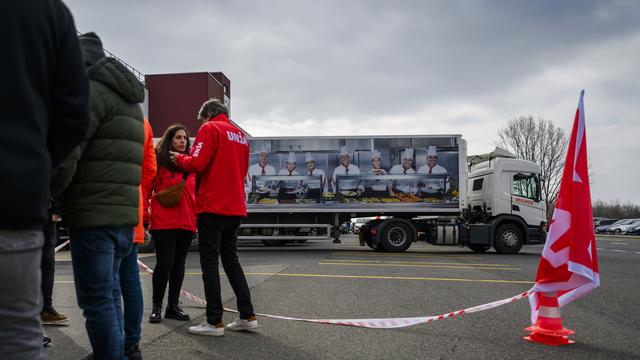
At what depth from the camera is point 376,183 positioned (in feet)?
49.6

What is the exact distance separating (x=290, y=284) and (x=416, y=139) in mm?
8774

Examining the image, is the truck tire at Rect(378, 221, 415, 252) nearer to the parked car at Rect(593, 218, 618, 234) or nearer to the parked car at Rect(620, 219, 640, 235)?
the parked car at Rect(620, 219, 640, 235)

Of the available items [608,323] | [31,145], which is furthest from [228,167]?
[608,323]

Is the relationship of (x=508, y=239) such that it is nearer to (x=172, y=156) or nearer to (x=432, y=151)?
(x=432, y=151)

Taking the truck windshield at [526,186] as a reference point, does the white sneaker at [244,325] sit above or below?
below

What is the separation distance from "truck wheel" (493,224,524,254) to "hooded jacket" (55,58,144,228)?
45.1ft

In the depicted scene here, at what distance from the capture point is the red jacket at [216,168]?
13.9 ft

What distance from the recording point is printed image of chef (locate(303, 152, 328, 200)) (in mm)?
15242

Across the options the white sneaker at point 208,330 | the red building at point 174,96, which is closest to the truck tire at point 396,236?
the white sneaker at point 208,330

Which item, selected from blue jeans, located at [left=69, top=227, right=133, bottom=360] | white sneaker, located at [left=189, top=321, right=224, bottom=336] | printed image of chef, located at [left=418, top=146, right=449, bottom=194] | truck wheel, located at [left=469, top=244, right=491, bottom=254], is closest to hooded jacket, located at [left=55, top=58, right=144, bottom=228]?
blue jeans, located at [left=69, top=227, right=133, bottom=360]

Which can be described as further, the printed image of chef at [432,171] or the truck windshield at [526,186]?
the truck windshield at [526,186]

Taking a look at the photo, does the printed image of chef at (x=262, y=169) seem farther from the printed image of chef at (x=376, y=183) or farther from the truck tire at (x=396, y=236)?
the truck tire at (x=396, y=236)

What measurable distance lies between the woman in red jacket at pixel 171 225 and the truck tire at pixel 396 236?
34.9 ft

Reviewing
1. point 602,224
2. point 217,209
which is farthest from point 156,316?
point 602,224
